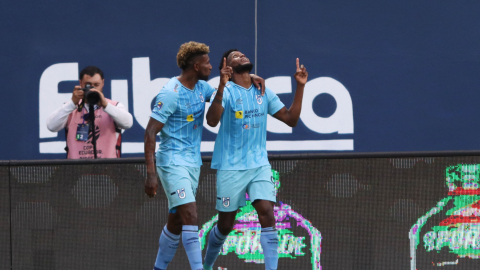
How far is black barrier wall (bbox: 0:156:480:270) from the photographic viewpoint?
493 cm

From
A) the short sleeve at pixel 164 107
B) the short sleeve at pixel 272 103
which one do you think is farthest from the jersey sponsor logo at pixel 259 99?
the short sleeve at pixel 164 107

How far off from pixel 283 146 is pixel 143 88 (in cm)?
183

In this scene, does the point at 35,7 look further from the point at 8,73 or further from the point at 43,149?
the point at 43,149

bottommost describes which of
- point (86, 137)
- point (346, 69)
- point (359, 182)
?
point (359, 182)

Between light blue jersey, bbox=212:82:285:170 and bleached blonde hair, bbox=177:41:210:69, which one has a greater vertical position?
bleached blonde hair, bbox=177:41:210:69

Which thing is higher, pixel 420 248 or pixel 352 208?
pixel 352 208

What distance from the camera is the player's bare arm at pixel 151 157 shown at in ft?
14.7

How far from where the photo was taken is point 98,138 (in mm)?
5680

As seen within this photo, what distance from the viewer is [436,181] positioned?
4.86 metres

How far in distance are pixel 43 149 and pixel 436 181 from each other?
187 inches

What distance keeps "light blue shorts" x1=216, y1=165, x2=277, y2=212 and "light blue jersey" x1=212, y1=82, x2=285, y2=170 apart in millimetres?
48

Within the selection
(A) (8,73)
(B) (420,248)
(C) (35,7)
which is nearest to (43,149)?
(A) (8,73)

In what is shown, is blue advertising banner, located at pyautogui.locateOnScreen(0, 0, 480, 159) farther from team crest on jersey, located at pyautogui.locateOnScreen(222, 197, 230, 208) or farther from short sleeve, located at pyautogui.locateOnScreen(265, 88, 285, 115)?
team crest on jersey, located at pyautogui.locateOnScreen(222, 197, 230, 208)

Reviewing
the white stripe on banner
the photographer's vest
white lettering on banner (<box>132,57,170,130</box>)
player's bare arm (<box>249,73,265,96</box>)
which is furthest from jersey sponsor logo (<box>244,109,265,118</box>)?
white lettering on banner (<box>132,57,170,130</box>)
